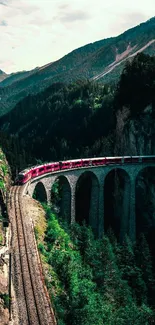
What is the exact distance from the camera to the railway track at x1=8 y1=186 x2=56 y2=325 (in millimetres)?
24938

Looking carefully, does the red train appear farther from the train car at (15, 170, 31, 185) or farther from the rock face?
the rock face

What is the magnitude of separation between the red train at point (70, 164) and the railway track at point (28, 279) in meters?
12.6

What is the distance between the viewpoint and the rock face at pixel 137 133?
72500 millimetres

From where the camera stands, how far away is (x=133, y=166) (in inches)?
2633

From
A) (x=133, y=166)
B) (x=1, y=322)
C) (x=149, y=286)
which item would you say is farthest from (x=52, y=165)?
(x=1, y=322)

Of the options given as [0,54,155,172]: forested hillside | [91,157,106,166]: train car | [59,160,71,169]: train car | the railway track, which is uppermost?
[0,54,155,172]: forested hillside

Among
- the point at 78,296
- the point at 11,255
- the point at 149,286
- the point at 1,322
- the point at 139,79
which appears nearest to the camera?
the point at 1,322

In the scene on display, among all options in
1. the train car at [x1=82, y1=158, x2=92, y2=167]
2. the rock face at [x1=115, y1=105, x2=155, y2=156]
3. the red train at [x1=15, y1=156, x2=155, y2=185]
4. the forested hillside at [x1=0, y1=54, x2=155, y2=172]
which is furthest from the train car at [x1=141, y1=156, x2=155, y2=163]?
the train car at [x1=82, y1=158, x2=92, y2=167]

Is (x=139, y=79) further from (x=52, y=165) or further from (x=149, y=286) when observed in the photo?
(x=149, y=286)

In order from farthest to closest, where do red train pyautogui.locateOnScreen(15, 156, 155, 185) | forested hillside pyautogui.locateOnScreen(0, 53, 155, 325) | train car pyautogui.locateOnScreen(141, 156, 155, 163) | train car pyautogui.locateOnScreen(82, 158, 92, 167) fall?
train car pyautogui.locateOnScreen(141, 156, 155, 163)
train car pyautogui.locateOnScreen(82, 158, 92, 167)
red train pyautogui.locateOnScreen(15, 156, 155, 185)
forested hillside pyautogui.locateOnScreen(0, 53, 155, 325)

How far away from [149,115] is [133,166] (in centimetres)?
1240

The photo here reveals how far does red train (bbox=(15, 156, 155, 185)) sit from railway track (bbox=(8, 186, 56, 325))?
12.6 metres

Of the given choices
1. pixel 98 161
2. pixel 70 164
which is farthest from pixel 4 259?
pixel 98 161

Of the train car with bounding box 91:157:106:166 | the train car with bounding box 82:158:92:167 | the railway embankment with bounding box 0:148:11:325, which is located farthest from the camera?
the train car with bounding box 91:157:106:166
